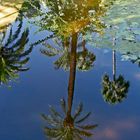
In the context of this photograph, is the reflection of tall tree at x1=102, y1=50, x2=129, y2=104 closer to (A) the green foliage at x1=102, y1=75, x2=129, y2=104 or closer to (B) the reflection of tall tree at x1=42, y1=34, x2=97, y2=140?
(A) the green foliage at x1=102, y1=75, x2=129, y2=104

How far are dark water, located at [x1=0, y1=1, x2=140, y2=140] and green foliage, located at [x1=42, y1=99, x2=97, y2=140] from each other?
7 centimetres

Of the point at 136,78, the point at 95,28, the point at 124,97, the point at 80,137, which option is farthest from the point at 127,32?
the point at 80,137

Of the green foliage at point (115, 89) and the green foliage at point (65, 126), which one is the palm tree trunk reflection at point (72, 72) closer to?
the green foliage at point (65, 126)

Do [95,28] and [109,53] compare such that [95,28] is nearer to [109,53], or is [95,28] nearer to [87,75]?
[109,53]

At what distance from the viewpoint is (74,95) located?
22.3 ft

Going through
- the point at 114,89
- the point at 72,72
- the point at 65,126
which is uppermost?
the point at 72,72

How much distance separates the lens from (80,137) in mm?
5961

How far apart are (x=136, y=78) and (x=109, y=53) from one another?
47.8 inches

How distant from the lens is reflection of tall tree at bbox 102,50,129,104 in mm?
6812

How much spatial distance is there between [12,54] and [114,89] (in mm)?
2562

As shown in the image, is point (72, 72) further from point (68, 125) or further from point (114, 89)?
point (68, 125)

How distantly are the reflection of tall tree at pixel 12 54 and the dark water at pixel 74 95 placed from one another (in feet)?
0.21

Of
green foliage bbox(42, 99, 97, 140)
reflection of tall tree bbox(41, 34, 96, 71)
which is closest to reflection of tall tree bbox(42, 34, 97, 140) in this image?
green foliage bbox(42, 99, 97, 140)

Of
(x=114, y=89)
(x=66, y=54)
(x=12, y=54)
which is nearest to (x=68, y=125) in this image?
(x=114, y=89)
